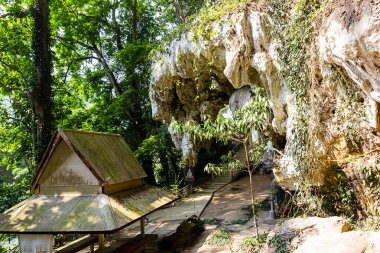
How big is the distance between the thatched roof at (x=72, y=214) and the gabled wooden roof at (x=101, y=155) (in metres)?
0.56

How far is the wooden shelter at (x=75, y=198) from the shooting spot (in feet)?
22.5

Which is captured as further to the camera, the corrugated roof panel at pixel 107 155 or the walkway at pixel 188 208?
the walkway at pixel 188 208

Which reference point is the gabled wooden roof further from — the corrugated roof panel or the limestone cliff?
the limestone cliff

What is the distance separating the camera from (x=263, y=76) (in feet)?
29.5

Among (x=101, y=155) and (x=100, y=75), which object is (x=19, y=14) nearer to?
(x=100, y=75)

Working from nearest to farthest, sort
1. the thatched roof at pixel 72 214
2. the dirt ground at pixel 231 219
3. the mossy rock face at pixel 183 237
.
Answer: the thatched roof at pixel 72 214
the dirt ground at pixel 231 219
the mossy rock face at pixel 183 237

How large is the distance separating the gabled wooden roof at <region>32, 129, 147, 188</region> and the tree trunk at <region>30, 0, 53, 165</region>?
9.68 feet

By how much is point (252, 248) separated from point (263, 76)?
500 cm

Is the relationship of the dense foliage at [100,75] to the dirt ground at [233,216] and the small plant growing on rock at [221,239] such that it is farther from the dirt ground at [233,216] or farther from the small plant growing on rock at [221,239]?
the small plant growing on rock at [221,239]

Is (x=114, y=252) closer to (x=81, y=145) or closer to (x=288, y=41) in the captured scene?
(x=81, y=145)

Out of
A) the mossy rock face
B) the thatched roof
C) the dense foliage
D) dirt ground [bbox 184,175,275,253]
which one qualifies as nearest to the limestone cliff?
dirt ground [bbox 184,175,275,253]

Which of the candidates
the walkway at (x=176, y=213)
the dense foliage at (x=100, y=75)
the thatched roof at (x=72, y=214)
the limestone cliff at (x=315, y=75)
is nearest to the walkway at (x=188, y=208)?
the walkway at (x=176, y=213)

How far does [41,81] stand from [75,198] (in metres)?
5.67

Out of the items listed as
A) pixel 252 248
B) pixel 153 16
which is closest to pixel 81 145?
pixel 252 248
